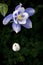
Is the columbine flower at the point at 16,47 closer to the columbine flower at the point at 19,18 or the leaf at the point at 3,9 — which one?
the columbine flower at the point at 19,18

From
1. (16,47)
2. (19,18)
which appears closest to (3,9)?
(19,18)

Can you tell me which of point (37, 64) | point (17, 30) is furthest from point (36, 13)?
point (37, 64)

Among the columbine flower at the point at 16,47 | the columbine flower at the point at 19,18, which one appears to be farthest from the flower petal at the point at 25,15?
the columbine flower at the point at 16,47

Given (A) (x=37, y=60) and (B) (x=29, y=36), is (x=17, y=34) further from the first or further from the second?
(A) (x=37, y=60)

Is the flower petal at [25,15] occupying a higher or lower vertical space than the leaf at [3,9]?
lower

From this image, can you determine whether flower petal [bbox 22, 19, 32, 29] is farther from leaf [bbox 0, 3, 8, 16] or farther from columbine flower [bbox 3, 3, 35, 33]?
leaf [bbox 0, 3, 8, 16]

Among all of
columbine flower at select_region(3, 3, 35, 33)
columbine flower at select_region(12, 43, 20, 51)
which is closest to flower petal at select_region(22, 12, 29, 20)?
columbine flower at select_region(3, 3, 35, 33)
